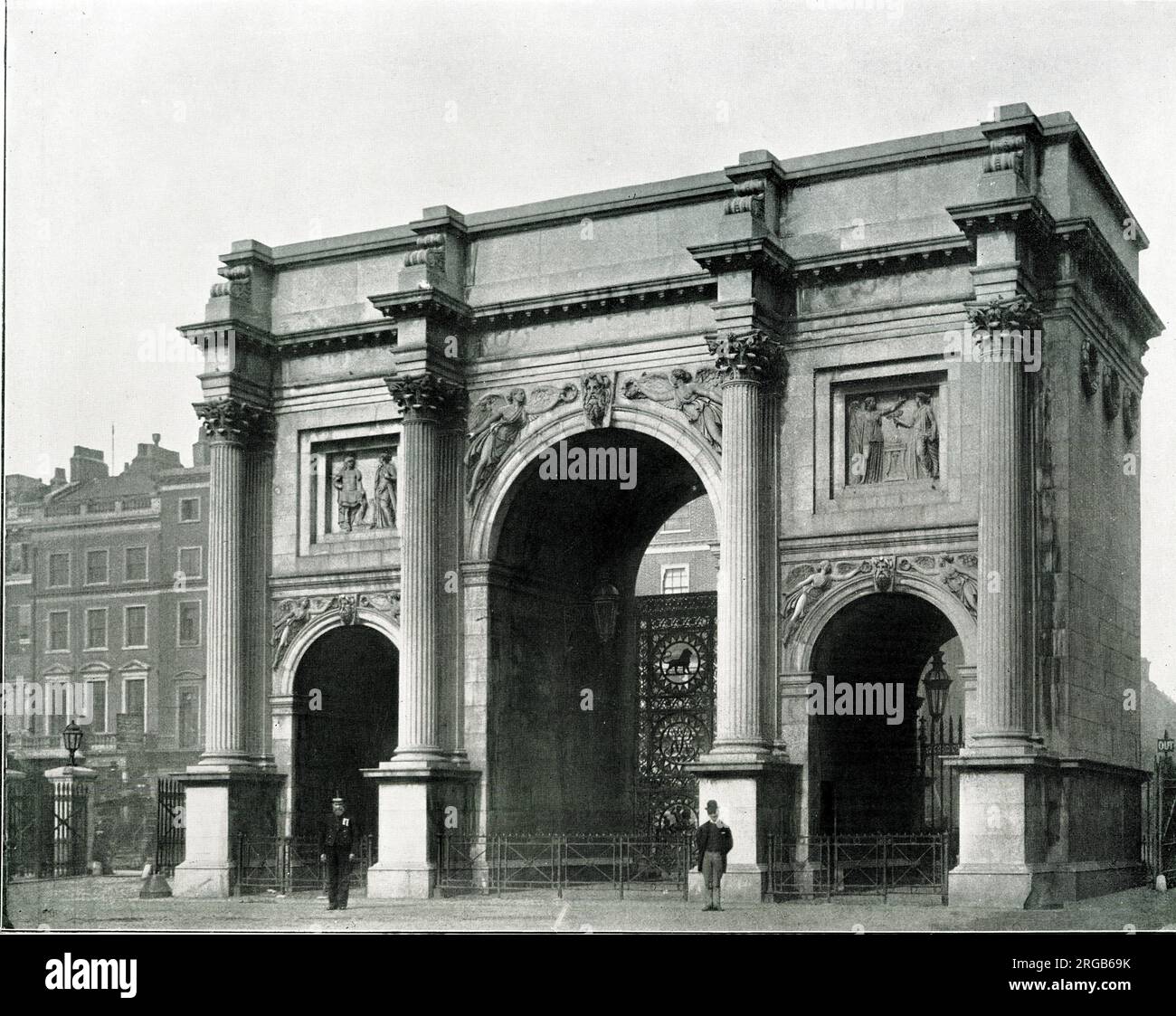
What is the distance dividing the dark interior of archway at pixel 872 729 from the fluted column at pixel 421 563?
21.1 ft

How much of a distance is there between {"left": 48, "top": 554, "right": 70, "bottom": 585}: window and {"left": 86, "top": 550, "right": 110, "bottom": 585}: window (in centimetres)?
73

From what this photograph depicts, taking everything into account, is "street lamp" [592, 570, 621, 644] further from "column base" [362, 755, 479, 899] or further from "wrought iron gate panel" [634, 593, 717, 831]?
"column base" [362, 755, 479, 899]

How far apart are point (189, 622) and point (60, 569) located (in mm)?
5388

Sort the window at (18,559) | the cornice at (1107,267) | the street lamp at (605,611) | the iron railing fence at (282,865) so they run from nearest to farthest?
the cornice at (1107,267) < the iron railing fence at (282,865) < the street lamp at (605,611) < the window at (18,559)

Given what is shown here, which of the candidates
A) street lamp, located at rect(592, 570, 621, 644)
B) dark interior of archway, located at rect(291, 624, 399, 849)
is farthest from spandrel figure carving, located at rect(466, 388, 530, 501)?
street lamp, located at rect(592, 570, 621, 644)

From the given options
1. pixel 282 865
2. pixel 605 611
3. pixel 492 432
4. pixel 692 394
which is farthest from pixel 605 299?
pixel 282 865

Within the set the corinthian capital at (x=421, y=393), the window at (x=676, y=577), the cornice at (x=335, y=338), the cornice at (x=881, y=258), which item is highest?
the cornice at (x=881, y=258)

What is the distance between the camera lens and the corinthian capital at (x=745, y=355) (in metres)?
27.4

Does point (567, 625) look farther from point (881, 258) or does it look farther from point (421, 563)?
point (881, 258)

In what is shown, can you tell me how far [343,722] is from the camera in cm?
3281

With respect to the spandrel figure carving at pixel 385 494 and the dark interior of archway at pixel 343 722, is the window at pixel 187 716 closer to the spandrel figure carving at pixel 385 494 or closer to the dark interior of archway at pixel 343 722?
the dark interior of archway at pixel 343 722

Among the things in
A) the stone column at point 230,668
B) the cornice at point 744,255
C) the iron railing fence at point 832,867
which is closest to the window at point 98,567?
the stone column at point 230,668

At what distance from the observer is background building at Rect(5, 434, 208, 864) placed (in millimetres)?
61688
